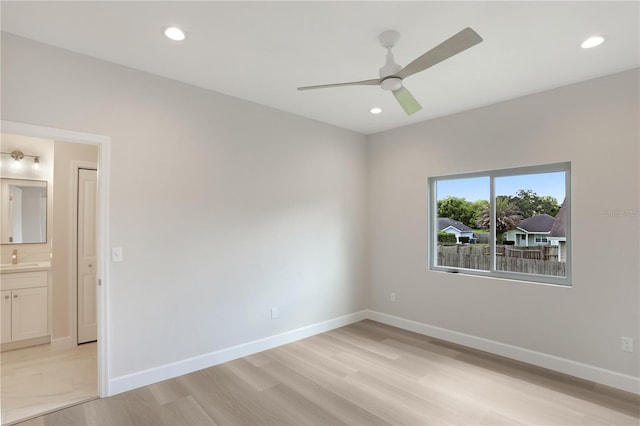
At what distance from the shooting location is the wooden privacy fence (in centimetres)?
341

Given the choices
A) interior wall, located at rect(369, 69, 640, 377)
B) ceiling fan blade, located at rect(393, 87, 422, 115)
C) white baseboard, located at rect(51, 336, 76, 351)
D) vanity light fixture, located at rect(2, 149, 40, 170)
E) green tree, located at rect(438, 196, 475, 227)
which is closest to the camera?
ceiling fan blade, located at rect(393, 87, 422, 115)

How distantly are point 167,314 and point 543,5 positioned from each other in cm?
370

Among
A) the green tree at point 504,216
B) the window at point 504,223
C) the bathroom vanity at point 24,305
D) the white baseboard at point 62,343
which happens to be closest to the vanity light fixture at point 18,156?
the bathroom vanity at point 24,305

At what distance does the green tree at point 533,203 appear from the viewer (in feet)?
11.2

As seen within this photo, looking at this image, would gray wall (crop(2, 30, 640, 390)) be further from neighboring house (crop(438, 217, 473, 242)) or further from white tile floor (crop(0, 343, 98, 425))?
white tile floor (crop(0, 343, 98, 425))

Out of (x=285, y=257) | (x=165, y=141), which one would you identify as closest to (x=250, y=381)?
(x=285, y=257)

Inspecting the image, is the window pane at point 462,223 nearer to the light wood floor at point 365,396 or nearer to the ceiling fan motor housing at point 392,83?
the light wood floor at point 365,396

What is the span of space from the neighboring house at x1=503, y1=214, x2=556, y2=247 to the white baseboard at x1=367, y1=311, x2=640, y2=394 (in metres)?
1.12

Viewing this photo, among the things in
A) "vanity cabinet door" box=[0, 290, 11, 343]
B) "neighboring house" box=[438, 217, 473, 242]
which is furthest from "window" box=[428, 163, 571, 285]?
"vanity cabinet door" box=[0, 290, 11, 343]

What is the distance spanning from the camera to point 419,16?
2.13 metres

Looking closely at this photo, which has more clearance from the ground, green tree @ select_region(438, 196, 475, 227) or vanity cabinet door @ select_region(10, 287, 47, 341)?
green tree @ select_region(438, 196, 475, 227)

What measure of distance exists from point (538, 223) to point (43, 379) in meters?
5.05

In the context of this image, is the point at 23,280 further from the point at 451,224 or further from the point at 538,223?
the point at 538,223

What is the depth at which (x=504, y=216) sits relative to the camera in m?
3.78
